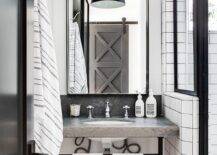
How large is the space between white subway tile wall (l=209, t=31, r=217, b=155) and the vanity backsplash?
25.2 inches

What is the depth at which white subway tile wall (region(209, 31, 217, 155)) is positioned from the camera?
70.8 inches

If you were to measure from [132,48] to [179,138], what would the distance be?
0.89 metres

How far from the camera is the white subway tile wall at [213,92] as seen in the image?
1.80m

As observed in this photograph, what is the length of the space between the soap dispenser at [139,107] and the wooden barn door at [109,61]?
13cm

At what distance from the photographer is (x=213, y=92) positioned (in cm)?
183

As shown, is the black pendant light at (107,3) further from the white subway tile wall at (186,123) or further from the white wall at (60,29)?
the white subway tile wall at (186,123)

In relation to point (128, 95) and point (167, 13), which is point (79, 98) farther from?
point (167, 13)

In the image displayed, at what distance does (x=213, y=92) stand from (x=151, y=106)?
634mm

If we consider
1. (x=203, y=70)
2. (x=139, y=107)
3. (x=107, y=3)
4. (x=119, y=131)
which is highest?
(x=107, y=3)

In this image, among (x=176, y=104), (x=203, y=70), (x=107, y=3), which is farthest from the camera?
(x=107, y=3)

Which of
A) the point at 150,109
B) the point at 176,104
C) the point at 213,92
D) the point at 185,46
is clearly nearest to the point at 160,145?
the point at 150,109

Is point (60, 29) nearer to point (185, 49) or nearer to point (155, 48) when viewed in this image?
point (155, 48)

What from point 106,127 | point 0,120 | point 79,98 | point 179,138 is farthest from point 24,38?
point 79,98

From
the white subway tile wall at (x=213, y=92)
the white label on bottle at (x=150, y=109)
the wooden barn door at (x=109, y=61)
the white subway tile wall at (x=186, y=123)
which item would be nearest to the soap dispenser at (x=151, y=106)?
the white label on bottle at (x=150, y=109)
